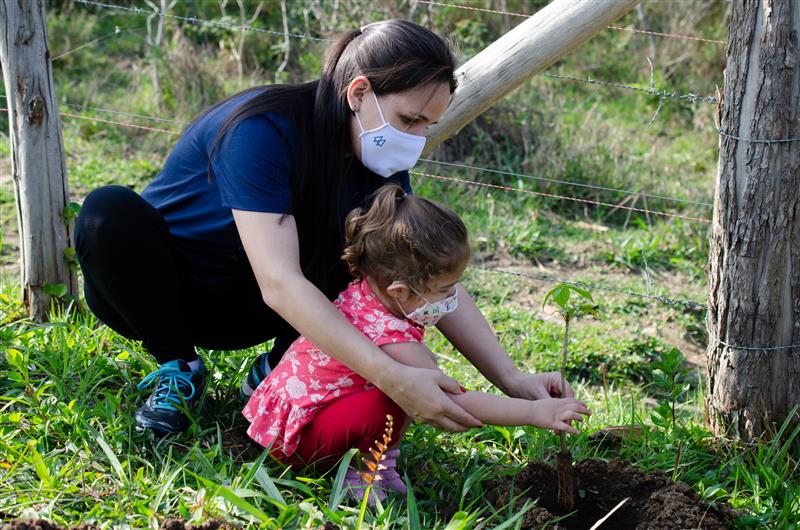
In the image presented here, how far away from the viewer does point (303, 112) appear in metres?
2.41

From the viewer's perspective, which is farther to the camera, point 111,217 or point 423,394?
point 111,217

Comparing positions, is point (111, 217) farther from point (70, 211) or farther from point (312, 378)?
point (70, 211)

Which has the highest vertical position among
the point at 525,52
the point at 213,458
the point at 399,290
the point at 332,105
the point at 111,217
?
the point at 525,52

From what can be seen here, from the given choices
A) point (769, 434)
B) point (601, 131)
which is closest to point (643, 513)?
point (769, 434)

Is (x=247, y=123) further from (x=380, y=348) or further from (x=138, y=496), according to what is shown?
(x=138, y=496)

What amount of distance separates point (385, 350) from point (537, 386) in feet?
1.34

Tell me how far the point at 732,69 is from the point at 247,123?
1.38 m

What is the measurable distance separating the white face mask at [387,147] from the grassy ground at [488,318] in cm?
78

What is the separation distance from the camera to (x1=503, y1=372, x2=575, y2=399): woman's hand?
2383mm

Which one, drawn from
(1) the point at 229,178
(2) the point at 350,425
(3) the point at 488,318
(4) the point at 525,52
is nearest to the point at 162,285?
(1) the point at 229,178

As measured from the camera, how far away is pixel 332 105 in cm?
236

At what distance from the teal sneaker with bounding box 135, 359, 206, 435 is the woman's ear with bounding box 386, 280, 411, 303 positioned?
71 cm

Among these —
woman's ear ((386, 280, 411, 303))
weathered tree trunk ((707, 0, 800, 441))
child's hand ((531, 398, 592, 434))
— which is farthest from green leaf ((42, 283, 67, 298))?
weathered tree trunk ((707, 0, 800, 441))

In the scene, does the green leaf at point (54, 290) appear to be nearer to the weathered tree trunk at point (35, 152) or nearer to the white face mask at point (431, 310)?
the weathered tree trunk at point (35, 152)
